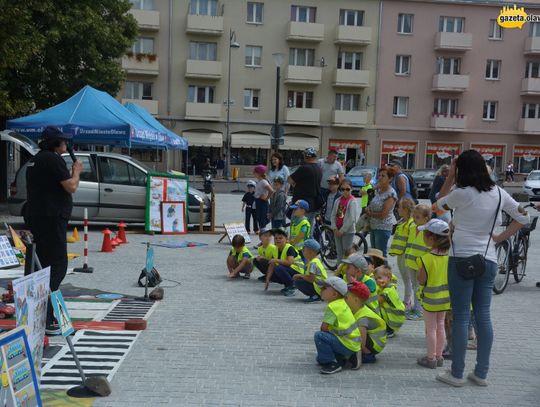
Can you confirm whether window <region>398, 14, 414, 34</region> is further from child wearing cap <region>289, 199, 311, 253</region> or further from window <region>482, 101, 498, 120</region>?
child wearing cap <region>289, 199, 311, 253</region>

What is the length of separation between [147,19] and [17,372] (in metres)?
38.9

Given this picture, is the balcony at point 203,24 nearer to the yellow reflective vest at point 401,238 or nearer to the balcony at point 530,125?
the balcony at point 530,125

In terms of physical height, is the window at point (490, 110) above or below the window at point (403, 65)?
→ below

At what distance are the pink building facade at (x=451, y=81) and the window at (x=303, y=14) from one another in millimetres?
4710

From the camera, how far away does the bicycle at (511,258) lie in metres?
9.22

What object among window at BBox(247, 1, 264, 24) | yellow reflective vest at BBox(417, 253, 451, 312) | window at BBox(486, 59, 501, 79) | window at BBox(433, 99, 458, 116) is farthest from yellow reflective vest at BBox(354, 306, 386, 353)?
window at BBox(486, 59, 501, 79)

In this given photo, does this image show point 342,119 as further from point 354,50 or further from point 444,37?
point 444,37

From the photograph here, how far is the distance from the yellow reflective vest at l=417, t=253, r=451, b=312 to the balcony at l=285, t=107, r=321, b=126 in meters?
37.5

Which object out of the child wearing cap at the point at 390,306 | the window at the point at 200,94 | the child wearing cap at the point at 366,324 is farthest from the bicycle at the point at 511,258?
the window at the point at 200,94

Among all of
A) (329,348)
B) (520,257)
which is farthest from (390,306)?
(520,257)

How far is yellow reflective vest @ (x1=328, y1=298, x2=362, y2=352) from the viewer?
5512mm

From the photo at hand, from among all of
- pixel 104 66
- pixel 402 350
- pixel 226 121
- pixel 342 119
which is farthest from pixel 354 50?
pixel 402 350

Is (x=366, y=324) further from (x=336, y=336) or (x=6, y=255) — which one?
(x=6, y=255)

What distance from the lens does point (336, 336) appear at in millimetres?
5543
